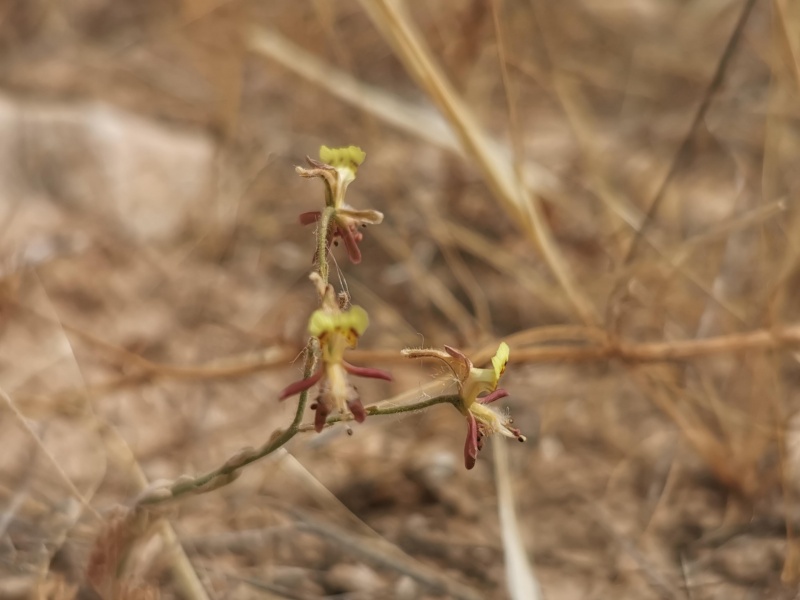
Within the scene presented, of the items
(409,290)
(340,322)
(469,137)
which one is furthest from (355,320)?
(409,290)

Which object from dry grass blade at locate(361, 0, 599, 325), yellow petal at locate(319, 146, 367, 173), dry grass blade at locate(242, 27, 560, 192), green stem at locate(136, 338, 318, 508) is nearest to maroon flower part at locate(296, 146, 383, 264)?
yellow petal at locate(319, 146, 367, 173)

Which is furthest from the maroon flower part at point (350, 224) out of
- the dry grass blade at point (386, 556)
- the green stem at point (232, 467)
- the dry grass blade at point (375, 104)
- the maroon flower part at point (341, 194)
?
the dry grass blade at point (375, 104)

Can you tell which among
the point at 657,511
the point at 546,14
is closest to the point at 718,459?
the point at 657,511

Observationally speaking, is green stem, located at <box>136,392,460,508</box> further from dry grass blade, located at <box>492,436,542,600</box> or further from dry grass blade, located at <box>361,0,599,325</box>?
dry grass blade, located at <box>361,0,599,325</box>

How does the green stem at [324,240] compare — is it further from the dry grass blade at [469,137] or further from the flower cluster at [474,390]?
the dry grass blade at [469,137]

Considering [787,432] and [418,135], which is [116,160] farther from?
[787,432]
